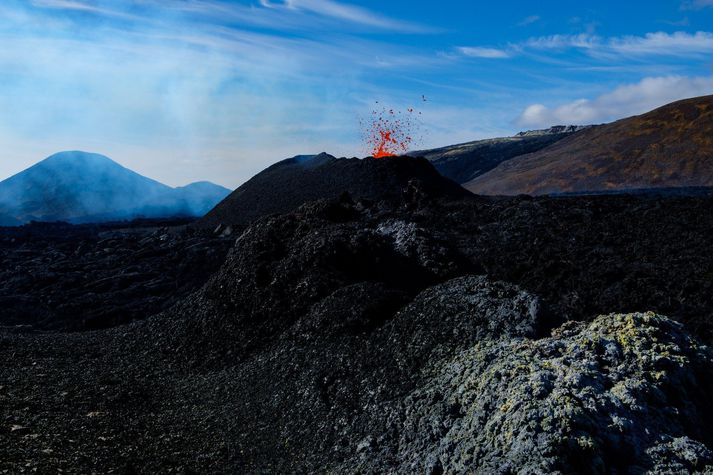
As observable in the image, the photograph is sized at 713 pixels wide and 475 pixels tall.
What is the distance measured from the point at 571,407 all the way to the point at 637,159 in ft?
127

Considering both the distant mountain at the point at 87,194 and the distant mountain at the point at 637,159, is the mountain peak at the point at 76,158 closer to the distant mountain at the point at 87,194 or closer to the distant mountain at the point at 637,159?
the distant mountain at the point at 87,194

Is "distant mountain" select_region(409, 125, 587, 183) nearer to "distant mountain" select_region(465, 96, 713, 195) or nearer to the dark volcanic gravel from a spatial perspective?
"distant mountain" select_region(465, 96, 713, 195)

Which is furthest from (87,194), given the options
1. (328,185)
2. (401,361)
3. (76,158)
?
(401,361)

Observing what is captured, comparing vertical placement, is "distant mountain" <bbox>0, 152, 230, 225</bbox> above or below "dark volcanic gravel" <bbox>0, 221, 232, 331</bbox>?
above

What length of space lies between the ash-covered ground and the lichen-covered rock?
0.02m

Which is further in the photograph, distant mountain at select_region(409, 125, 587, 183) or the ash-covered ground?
distant mountain at select_region(409, 125, 587, 183)

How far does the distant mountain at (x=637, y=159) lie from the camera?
35469 mm

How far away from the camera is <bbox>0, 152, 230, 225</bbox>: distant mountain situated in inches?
2734

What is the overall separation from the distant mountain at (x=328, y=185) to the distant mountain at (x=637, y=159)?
1497 cm

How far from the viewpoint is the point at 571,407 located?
16.5ft

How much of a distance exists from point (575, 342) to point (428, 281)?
5.84 meters

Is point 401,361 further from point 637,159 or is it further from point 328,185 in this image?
point 637,159

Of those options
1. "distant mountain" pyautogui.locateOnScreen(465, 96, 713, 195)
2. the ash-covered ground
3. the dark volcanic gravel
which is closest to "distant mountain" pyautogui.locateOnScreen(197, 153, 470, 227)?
the dark volcanic gravel

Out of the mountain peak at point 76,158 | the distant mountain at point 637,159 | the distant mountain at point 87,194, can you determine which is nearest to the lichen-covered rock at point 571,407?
the distant mountain at point 637,159
